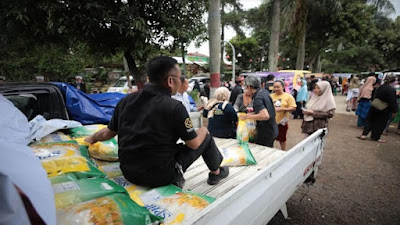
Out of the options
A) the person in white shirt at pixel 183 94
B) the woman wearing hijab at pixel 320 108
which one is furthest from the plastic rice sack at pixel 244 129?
the woman wearing hijab at pixel 320 108

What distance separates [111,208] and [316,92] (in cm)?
358

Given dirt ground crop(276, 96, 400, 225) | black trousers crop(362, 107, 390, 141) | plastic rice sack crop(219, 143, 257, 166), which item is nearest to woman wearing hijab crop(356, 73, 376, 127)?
black trousers crop(362, 107, 390, 141)

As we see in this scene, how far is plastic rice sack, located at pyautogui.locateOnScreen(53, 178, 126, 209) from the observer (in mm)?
1185

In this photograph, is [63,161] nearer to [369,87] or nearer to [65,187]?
[65,187]

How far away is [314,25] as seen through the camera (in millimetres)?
19406

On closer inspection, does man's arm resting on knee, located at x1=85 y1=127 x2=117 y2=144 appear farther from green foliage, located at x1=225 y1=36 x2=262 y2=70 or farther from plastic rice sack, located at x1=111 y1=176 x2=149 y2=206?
green foliage, located at x1=225 y1=36 x2=262 y2=70

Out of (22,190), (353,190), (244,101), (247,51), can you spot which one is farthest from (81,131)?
(247,51)

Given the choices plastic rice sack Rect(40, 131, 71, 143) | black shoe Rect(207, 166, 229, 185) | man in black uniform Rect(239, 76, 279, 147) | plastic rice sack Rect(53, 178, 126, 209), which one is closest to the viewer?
plastic rice sack Rect(53, 178, 126, 209)

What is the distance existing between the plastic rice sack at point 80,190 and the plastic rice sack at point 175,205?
0.24 m

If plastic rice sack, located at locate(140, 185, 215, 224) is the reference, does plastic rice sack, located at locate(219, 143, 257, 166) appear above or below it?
below

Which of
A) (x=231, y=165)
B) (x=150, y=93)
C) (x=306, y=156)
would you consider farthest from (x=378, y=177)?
(x=150, y=93)

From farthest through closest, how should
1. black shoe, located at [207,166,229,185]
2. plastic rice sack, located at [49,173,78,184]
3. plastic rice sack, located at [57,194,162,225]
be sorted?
black shoe, located at [207,166,229,185] < plastic rice sack, located at [49,173,78,184] < plastic rice sack, located at [57,194,162,225]

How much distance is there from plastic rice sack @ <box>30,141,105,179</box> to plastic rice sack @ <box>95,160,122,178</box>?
313mm

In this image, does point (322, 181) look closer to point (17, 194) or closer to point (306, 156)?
point (306, 156)
